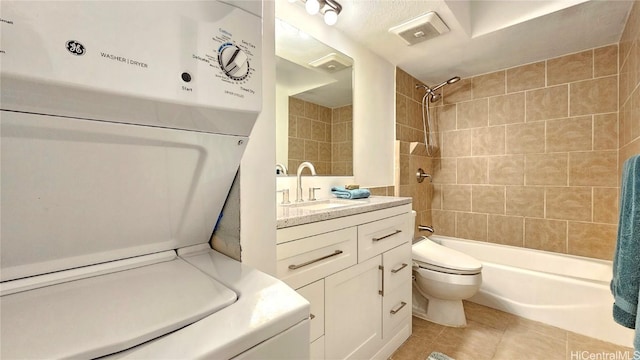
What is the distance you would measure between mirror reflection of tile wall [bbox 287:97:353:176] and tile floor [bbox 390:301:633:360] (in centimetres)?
118

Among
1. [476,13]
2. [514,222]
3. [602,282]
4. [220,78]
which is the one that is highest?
[476,13]

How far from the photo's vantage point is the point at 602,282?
1686mm

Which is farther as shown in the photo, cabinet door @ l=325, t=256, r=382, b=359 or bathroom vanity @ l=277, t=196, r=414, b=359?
cabinet door @ l=325, t=256, r=382, b=359

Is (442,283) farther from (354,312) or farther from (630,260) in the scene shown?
(630,260)

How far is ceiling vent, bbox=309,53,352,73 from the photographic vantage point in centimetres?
174

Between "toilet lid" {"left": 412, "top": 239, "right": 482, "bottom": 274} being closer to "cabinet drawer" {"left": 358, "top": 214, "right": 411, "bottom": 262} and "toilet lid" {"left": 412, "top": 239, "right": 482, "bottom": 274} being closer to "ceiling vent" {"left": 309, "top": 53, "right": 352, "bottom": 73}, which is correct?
"cabinet drawer" {"left": 358, "top": 214, "right": 411, "bottom": 262}

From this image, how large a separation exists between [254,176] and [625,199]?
4.03 feet

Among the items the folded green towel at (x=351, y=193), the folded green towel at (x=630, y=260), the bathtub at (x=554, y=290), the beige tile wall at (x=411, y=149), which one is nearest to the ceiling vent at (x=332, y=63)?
the beige tile wall at (x=411, y=149)

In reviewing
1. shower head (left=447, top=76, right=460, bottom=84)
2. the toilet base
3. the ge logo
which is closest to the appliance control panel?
the ge logo

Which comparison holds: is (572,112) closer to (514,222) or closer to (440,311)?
(514,222)

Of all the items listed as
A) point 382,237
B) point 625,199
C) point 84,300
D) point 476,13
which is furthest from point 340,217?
point 476,13

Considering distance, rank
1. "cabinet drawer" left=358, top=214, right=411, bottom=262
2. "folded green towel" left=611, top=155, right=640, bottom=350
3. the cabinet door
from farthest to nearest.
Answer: "cabinet drawer" left=358, top=214, right=411, bottom=262 → the cabinet door → "folded green towel" left=611, top=155, right=640, bottom=350

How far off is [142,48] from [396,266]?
4.80 feet

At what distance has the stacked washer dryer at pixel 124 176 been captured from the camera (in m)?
0.34
